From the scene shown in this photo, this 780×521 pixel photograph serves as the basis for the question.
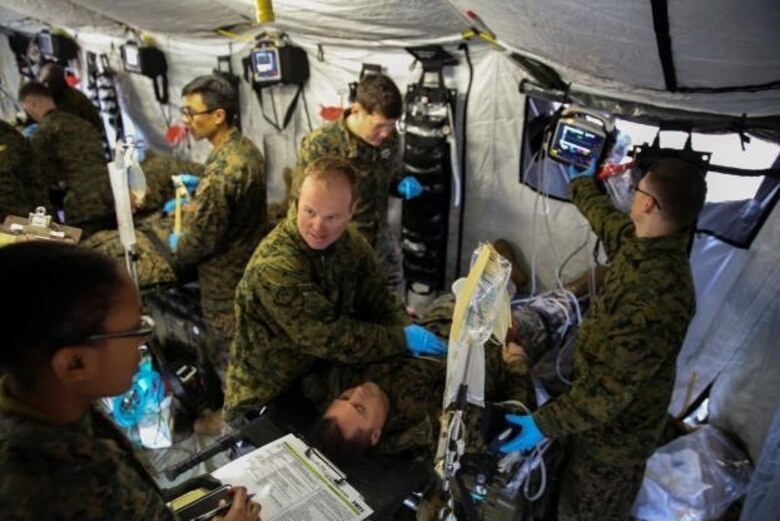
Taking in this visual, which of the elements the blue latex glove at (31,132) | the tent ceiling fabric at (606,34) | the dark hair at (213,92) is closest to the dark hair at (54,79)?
the blue latex glove at (31,132)

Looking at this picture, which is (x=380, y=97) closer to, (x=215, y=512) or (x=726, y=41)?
(x=726, y=41)

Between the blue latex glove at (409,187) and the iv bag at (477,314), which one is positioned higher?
the iv bag at (477,314)

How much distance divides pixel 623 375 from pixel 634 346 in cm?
11

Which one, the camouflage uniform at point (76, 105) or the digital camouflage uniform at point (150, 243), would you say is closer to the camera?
the digital camouflage uniform at point (150, 243)

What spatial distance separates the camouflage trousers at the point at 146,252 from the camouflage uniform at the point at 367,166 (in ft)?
3.28

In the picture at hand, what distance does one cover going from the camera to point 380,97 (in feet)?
8.37

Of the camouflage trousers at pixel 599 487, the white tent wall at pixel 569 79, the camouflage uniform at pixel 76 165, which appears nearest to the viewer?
the white tent wall at pixel 569 79

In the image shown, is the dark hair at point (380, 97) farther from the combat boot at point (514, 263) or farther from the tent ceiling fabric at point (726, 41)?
the tent ceiling fabric at point (726, 41)

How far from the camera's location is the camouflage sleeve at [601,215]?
6.88ft

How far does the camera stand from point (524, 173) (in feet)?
9.73

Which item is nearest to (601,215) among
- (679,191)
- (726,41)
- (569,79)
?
(679,191)

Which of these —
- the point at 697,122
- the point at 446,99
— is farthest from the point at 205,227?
the point at 697,122

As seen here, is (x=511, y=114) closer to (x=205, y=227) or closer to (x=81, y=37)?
(x=205, y=227)

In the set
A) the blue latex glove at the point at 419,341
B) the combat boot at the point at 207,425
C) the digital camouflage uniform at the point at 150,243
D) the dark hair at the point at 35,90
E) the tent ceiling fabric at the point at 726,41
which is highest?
the tent ceiling fabric at the point at 726,41
